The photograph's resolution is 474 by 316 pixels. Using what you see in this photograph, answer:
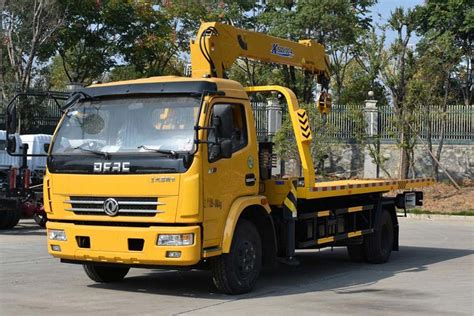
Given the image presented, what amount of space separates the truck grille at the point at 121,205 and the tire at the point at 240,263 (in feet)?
3.67

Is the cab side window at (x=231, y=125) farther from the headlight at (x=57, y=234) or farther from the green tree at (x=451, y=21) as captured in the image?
the green tree at (x=451, y=21)

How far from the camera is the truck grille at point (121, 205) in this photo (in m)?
9.66

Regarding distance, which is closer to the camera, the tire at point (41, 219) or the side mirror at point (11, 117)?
the side mirror at point (11, 117)

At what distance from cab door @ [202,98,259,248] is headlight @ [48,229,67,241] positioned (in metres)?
1.91

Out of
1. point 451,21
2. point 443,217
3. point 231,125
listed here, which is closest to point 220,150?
point 231,125

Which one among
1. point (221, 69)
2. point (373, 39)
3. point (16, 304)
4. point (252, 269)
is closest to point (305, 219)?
point (252, 269)

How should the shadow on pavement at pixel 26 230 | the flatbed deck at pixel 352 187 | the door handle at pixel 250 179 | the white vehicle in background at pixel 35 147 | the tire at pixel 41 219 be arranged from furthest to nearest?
the white vehicle in background at pixel 35 147 → the tire at pixel 41 219 → the shadow on pavement at pixel 26 230 → the flatbed deck at pixel 352 187 → the door handle at pixel 250 179

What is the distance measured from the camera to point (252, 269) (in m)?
10.5

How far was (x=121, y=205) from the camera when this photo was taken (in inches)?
386

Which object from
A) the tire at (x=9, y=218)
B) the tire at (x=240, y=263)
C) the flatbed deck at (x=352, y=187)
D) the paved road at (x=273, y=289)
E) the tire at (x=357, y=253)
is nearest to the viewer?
the paved road at (x=273, y=289)

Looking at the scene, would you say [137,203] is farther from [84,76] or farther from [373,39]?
[84,76]

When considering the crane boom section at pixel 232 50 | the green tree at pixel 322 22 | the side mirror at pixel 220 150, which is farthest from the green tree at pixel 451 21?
the side mirror at pixel 220 150

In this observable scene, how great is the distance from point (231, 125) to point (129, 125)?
1.31m

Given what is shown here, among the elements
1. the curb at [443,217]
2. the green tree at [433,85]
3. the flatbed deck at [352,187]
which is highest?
the green tree at [433,85]
